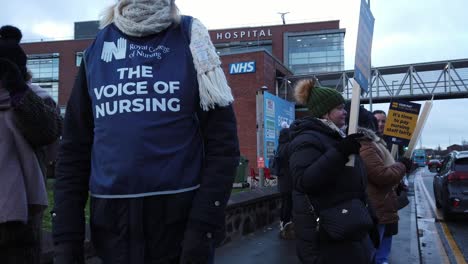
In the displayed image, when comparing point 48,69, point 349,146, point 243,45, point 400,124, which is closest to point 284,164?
point 400,124

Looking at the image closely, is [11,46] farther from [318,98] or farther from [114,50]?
[318,98]

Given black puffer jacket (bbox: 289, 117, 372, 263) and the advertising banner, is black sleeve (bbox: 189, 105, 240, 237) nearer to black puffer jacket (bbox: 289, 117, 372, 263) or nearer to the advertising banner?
black puffer jacket (bbox: 289, 117, 372, 263)

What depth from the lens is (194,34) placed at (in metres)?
1.95

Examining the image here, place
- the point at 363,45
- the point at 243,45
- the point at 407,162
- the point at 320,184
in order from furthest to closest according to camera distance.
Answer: the point at 243,45 < the point at 407,162 < the point at 363,45 < the point at 320,184

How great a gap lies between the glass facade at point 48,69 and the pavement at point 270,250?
191 ft

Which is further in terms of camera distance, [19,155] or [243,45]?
Answer: [243,45]

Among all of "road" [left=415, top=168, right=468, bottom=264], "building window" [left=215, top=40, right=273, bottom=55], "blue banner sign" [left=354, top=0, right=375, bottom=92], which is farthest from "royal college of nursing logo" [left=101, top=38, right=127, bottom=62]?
"building window" [left=215, top=40, right=273, bottom=55]

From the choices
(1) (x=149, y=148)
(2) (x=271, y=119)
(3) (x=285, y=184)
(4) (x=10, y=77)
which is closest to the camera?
(1) (x=149, y=148)

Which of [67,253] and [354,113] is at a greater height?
[354,113]

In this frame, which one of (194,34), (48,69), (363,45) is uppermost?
(48,69)

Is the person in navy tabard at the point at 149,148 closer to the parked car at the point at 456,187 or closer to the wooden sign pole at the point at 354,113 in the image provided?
the wooden sign pole at the point at 354,113

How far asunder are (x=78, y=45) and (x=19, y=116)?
62.8 m

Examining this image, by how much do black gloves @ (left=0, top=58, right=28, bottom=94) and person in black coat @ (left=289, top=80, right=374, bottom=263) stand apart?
1834 mm

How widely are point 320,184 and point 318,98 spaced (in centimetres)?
81
